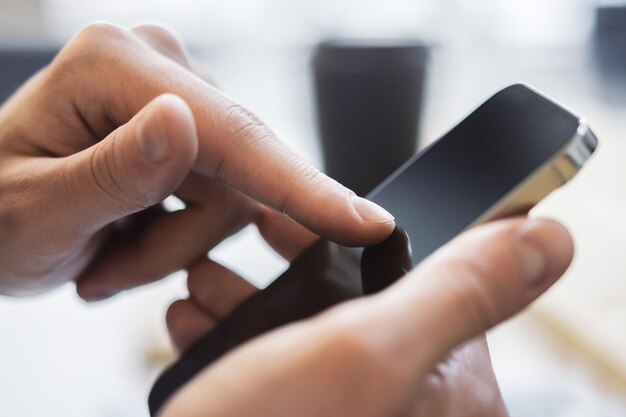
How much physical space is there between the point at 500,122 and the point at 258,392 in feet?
0.77

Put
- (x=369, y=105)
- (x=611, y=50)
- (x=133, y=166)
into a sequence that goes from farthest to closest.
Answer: (x=611, y=50)
(x=369, y=105)
(x=133, y=166)

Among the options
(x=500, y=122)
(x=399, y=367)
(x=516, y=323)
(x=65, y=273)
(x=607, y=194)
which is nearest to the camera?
(x=399, y=367)

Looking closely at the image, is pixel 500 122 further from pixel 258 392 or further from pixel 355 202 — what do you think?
pixel 258 392

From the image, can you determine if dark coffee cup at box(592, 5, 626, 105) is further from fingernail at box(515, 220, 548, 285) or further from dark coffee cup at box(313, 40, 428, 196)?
fingernail at box(515, 220, 548, 285)

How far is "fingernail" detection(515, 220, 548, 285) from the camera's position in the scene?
0.29 m

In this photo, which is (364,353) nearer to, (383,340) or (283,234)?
(383,340)

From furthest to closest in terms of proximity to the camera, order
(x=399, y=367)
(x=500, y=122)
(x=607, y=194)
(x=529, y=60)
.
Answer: (x=529, y=60) < (x=607, y=194) < (x=500, y=122) < (x=399, y=367)

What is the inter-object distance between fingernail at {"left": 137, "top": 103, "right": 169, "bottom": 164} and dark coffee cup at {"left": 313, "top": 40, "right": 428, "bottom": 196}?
1.47 feet

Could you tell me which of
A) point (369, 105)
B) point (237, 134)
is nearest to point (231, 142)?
point (237, 134)

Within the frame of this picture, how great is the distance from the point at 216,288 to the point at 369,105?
34 cm

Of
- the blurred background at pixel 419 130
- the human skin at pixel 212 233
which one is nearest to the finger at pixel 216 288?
the human skin at pixel 212 233

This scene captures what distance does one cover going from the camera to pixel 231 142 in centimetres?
43

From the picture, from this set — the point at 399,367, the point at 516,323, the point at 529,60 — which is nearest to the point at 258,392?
the point at 399,367

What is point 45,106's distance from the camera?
49 centimetres
